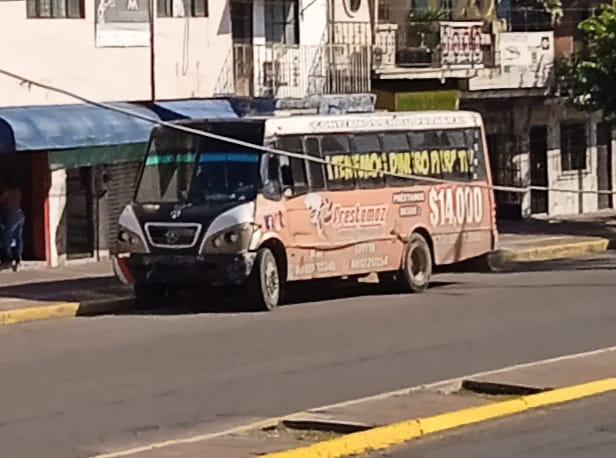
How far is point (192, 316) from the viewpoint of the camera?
22719 millimetres

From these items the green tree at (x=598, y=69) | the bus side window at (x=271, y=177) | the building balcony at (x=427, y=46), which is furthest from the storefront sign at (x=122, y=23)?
the green tree at (x=598, y=69)

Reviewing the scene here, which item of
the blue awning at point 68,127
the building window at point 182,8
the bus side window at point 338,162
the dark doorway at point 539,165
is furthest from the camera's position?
the dark doorway at point 539,165

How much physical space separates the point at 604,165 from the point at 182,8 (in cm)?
1838

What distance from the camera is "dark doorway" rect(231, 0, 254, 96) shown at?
33.9 meters

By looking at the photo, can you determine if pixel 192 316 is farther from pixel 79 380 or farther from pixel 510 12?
pixel 510 12

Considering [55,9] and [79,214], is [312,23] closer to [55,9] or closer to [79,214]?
[79,214]

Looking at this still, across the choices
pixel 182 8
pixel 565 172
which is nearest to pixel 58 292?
pixel 182 8

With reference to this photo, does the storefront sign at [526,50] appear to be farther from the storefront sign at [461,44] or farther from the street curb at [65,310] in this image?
the street curb at [65,310]

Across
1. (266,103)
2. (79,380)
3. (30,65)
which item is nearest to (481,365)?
(79,380)

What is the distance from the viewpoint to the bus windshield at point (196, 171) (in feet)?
75.5

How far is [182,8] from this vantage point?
3256 cm

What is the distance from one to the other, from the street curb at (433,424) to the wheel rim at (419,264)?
38.4 ft

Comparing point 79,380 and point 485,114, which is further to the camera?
point 485,114

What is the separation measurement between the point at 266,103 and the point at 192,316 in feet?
36.2
